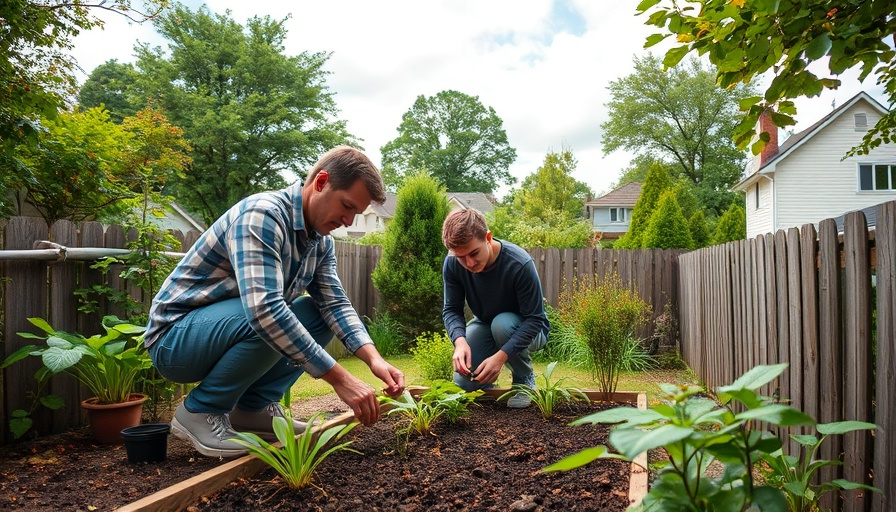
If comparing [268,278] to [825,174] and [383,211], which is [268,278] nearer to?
[825,174]

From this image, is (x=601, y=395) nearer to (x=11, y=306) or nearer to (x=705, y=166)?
(x=11, y=306)

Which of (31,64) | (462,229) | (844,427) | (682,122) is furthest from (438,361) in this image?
(682,122)

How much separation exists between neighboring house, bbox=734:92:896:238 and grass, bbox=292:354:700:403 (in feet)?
49.8

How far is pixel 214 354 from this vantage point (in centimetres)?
206

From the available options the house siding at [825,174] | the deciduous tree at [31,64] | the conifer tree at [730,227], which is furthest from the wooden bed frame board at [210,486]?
the house siding at [825,174]

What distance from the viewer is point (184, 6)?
21812 millimetres

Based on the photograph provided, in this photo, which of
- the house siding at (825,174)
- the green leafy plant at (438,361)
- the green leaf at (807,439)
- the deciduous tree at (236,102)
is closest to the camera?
the green leaf at (807,439)

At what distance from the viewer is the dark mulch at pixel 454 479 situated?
1717 mm

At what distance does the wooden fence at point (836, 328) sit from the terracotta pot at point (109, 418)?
2.95 metres

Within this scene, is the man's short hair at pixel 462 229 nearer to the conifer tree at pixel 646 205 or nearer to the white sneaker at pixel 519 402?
the white sneaker at pixel 519 402

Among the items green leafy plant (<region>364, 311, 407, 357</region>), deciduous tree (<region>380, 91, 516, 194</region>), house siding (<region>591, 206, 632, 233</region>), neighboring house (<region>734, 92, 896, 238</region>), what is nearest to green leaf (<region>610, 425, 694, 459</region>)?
green leafy plant (<region>364, 311, 407, 357</region>)

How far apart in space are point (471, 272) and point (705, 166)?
30140mm

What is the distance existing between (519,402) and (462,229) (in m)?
1.03

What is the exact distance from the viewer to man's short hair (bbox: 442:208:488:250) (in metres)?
2.81
